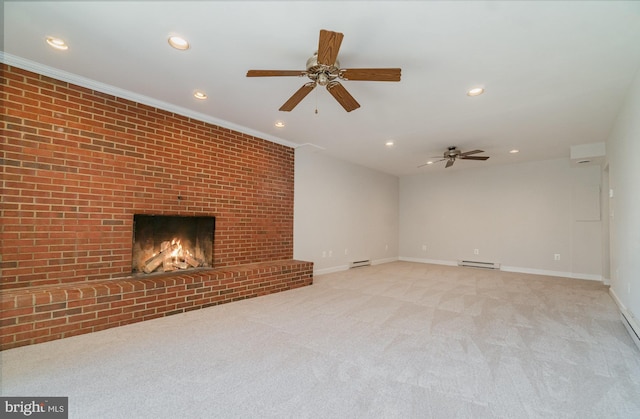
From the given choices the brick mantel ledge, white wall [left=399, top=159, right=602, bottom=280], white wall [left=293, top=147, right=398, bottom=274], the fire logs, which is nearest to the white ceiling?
white wall [left=293, top=147, right=398, bottom=274]

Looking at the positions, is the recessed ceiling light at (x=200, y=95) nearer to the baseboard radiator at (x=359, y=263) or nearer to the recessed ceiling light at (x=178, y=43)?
the recessed ceiling light at (x=178, y=43)

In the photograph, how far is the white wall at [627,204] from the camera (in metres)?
2.58

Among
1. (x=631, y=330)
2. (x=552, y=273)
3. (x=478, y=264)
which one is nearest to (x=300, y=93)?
(x=631, y=330)

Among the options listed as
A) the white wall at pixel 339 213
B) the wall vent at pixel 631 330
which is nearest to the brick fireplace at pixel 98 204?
the white wall at pixel 339 213

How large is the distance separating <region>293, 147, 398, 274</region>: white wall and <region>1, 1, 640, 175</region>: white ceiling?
167 centimetres

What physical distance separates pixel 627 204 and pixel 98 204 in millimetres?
5782

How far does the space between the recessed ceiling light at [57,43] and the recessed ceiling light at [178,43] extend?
0.91 meters

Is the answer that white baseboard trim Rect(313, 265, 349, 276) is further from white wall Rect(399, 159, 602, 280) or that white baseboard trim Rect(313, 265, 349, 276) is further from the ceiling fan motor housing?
the ceiling fan motor housing

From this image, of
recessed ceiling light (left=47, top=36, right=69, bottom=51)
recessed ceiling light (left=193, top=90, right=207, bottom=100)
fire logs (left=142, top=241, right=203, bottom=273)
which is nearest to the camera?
recessed ceiling light (left=47, top=36, right=69, bottom=51)

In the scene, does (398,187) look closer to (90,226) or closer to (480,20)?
(480,20)

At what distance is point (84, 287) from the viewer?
262 centimetres

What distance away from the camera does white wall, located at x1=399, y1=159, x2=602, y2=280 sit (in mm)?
5457

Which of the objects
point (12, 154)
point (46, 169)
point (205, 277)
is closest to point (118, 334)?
point (205, 277)

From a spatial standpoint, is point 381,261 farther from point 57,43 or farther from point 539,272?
point 57,43
